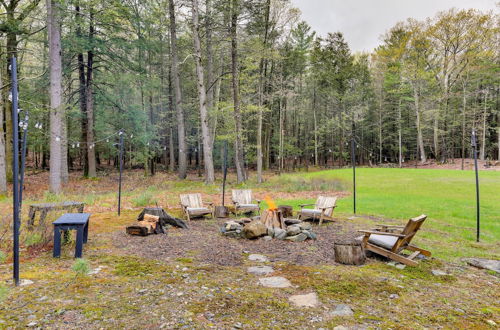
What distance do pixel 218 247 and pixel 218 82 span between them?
15099 mm

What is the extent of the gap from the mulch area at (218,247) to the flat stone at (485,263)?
1891 millimetres

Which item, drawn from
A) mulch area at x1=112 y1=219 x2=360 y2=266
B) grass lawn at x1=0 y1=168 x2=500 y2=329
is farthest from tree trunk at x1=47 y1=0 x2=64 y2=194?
mulch area at x1=112 y1=219 x2=360 y2=266

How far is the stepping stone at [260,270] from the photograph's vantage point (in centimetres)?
380

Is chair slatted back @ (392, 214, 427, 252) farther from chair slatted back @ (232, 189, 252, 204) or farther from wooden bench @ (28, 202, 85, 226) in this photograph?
wooden bench @ (28, 202, 85, 226)

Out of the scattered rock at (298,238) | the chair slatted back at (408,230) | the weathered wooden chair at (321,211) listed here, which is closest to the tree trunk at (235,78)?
the weathered wooden chair at (321,211)

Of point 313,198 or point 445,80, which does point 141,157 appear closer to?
point 313,198

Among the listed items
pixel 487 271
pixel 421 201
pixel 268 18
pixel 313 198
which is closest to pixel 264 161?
pixel 268 18

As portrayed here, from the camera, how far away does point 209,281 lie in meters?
3.39

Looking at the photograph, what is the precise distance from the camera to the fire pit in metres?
5.59

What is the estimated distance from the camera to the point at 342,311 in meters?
2.75

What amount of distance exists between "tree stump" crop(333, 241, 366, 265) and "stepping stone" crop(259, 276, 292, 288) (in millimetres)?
1152

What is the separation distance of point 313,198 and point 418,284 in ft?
26.8

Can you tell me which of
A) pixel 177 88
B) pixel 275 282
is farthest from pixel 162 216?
pixel 177 88

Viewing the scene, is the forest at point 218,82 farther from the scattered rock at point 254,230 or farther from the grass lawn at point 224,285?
the scattered rock at point 254,230
